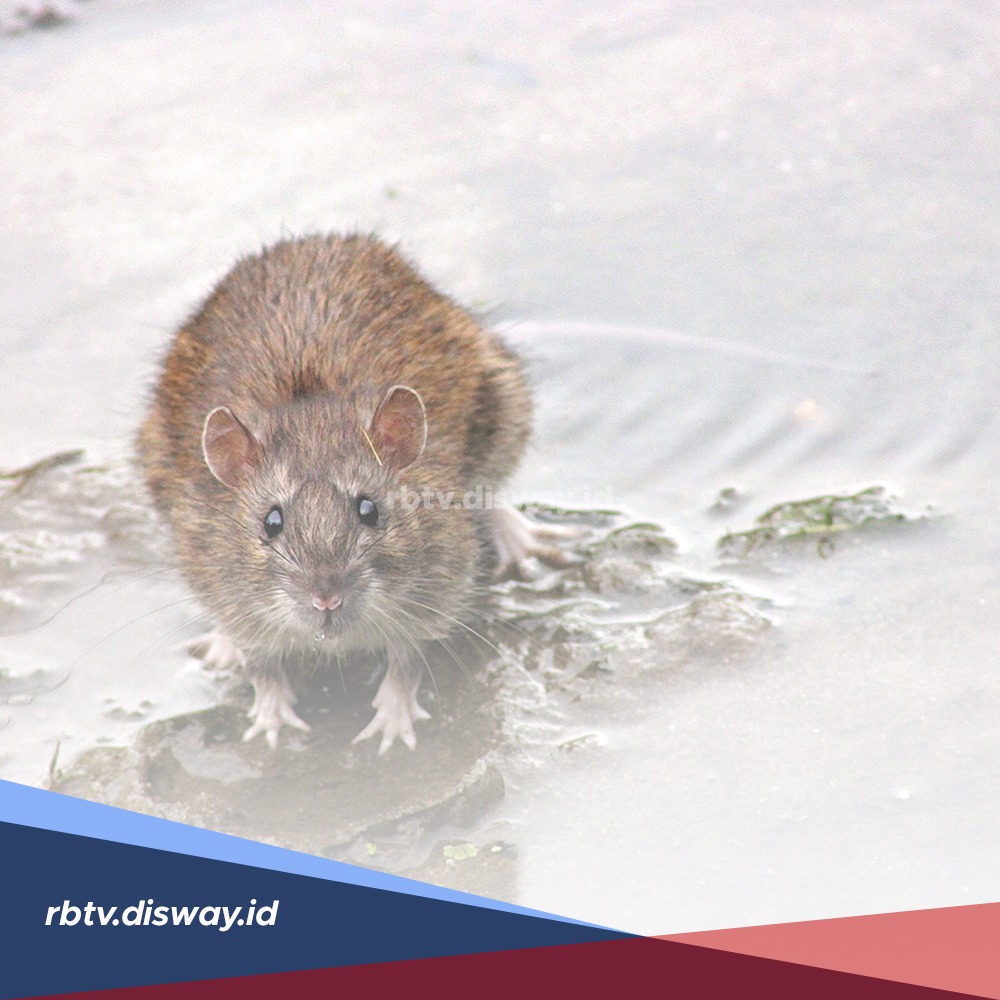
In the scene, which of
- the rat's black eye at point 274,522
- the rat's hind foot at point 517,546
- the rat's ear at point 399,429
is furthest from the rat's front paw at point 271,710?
the rat's hind foot at point 517,546

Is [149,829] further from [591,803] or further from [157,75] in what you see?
[157,75]

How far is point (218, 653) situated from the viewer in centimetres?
A: 527

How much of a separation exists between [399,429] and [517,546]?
119cm

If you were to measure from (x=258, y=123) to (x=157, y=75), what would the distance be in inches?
36.9

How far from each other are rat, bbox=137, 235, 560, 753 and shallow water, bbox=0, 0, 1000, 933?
1.70ft

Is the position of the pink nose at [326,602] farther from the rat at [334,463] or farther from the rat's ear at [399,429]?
the rat's ear at [399,429]

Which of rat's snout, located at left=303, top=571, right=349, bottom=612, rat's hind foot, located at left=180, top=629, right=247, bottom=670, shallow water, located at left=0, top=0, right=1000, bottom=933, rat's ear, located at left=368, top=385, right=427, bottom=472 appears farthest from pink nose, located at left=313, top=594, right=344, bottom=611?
rat's hind foot, located at left=180, top=629, right=247, bottom=670

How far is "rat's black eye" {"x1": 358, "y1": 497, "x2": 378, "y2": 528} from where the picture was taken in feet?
14.7

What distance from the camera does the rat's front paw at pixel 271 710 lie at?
4.93 metres

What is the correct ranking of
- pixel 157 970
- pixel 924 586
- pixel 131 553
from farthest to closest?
pixel 131 553, pixel 924 586, pixel 157 970

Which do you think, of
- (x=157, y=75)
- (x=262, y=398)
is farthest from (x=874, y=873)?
(x=157, y=75)

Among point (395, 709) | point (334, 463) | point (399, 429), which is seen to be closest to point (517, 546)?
point (395, 709)

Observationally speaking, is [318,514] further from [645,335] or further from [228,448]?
[645,335]

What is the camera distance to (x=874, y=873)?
414cm
